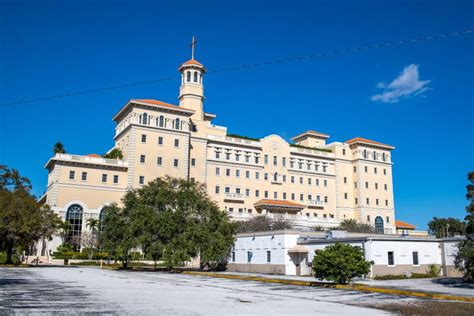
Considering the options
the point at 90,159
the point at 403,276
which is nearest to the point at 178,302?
the point at 403,276

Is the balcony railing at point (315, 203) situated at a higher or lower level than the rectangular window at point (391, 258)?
higher

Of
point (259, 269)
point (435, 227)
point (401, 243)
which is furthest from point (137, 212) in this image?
point (435, 227)

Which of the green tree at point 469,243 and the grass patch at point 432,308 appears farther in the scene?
the green tree at point 469,243

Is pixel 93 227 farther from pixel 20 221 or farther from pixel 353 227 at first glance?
pixel 353 227

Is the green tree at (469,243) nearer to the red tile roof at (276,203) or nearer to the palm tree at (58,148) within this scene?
the red tile roof at (276,203)

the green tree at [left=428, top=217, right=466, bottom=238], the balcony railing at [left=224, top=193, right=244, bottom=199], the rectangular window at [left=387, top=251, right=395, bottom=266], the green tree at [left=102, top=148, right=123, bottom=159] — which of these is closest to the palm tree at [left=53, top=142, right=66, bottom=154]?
the green tree at [left=102, top=148, right=123, bottom=159]

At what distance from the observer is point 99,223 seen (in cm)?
6519

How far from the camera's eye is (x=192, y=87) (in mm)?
81250

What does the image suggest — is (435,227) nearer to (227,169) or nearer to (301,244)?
(227,169)

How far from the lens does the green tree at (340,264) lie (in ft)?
90.4

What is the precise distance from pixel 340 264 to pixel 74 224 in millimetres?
47193

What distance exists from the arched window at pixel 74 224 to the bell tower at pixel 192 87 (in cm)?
2537

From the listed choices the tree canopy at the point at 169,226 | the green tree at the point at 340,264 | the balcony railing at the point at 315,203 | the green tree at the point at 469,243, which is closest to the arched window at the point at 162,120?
the tree canopy at the point at 169,226

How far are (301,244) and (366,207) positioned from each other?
53.6 m
